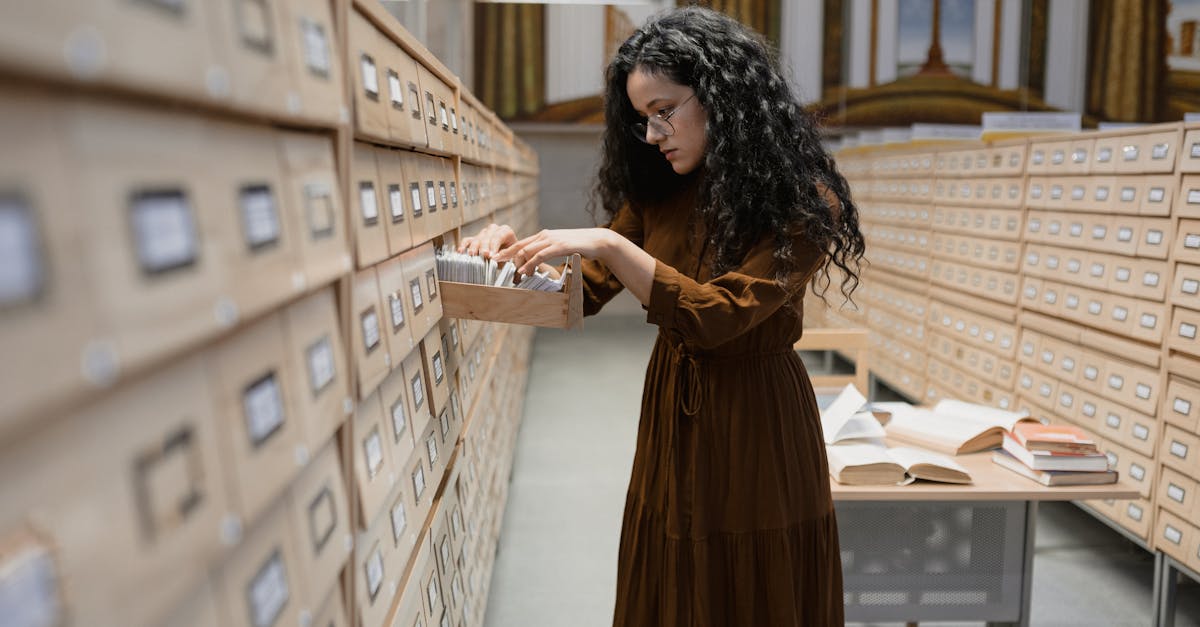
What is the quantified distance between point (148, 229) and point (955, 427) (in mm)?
2553

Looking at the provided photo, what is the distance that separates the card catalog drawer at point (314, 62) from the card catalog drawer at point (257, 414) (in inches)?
9.2

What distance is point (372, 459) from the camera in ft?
4.02

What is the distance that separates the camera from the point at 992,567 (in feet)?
8.46

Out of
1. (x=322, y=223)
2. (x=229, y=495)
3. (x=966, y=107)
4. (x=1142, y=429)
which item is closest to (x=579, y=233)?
(x=322, y=223)

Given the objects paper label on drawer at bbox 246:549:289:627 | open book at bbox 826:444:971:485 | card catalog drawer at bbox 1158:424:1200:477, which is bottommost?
card catalog drawer at bbox 1158:424:1200:477

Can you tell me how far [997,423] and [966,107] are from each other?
872 centimetres

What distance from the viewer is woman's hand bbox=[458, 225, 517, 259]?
1.79 metres

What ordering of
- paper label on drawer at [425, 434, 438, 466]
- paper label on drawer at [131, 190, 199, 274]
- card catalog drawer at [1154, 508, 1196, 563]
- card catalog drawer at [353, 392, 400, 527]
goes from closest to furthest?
1. paper label on drawer at [131, 190, 199, 274]
2. card catalog drawer at [353, 392, 400, 527]
3. paper label on drawer at [425, 434, 438, 466]
4. card catalog drawer at [1154, 508, 1196, 563]

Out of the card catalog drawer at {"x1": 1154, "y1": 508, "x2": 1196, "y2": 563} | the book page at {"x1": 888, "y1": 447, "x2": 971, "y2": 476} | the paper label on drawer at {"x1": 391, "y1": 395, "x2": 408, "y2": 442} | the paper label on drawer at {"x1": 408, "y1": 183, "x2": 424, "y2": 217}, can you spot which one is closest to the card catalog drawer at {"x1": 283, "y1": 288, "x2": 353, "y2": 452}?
the paper label on drawer at {"x1": 391, "y1": 395, "x2": 408, "y2": 442}

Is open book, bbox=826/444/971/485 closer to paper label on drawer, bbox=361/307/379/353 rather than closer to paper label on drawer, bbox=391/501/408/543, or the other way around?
paper label on drawer, bbox=391/501/408/543

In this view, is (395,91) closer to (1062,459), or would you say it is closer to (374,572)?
(374,572)

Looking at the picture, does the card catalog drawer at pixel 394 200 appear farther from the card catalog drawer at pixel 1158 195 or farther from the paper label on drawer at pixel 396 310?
the card catalog drawer at pixel 1158 195

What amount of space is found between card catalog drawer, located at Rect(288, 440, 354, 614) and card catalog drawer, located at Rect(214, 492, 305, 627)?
17 millimetres

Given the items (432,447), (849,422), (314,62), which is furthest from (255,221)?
(849,422)
